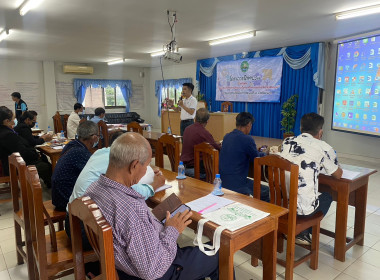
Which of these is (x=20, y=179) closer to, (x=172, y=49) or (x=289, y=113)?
(x=172, y=49)

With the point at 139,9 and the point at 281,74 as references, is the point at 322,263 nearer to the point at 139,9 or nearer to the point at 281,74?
the point at 139,9

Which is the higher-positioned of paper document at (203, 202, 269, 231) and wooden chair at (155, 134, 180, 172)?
wooden chair at (155, 134, 180, 172)

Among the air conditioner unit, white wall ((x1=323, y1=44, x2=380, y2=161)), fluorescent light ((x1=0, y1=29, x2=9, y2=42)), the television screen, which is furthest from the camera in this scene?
the air conditioner unit

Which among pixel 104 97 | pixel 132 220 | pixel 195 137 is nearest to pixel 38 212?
pixel 132 220

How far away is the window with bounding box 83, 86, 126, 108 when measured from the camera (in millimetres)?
10234

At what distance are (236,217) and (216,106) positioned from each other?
7.42 m

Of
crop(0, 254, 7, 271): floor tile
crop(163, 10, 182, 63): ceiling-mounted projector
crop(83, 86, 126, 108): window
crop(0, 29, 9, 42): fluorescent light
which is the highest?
crop(0, 29, 9, 42): fluorescent light

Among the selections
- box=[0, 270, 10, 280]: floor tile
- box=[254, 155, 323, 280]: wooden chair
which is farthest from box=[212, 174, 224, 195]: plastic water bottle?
box=[0, 270, 10, 280]: floor tile

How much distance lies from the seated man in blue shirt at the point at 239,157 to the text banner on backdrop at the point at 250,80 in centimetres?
475

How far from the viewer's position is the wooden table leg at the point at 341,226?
2.17 metres

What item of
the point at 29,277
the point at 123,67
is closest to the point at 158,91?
the point at 123,67

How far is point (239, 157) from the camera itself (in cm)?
251

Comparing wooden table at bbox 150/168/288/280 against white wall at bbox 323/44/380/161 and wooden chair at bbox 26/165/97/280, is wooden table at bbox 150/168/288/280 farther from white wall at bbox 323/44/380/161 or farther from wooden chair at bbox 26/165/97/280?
white wall at bbox 323/44/380/161

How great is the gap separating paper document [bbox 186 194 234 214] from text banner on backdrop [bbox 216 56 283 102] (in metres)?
5.79
